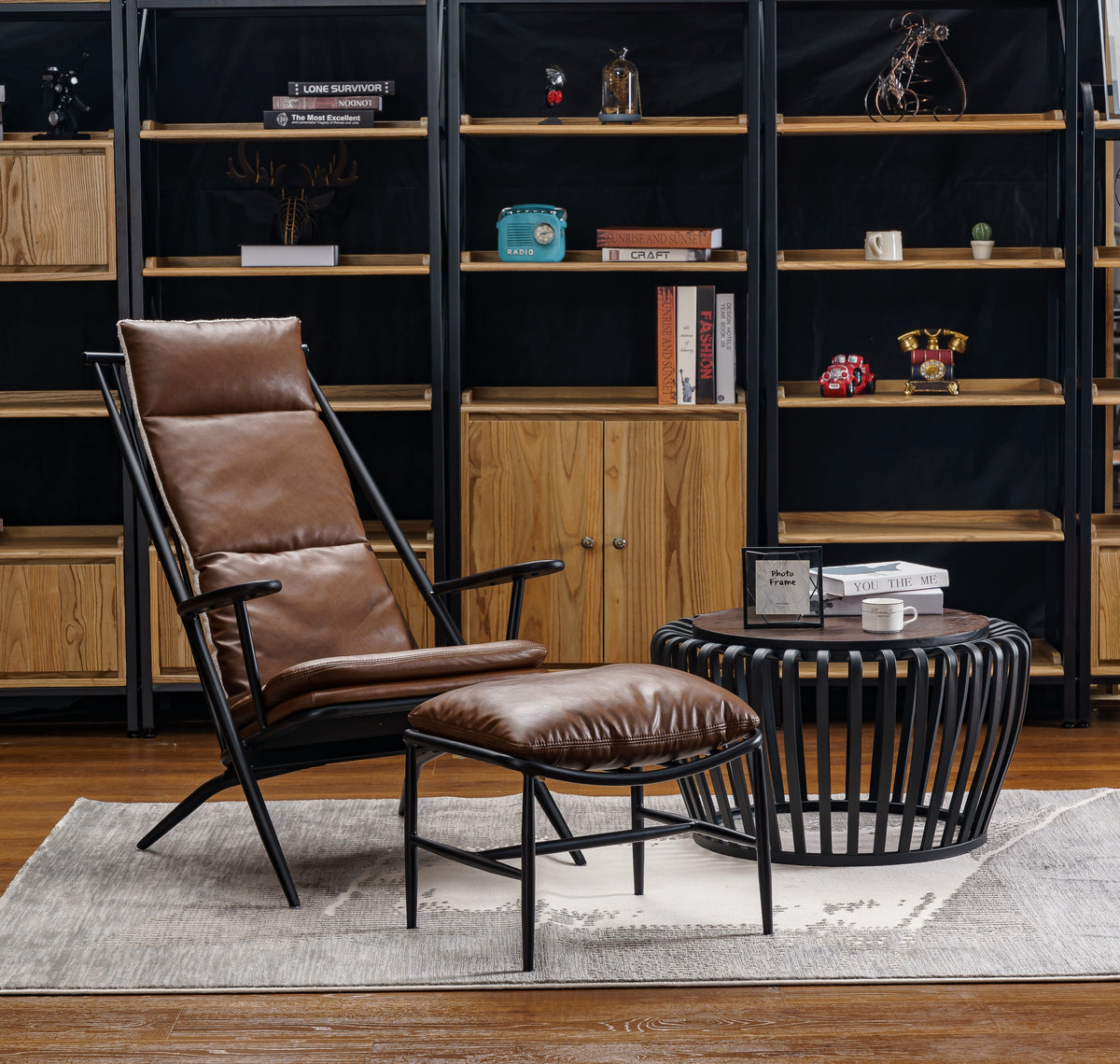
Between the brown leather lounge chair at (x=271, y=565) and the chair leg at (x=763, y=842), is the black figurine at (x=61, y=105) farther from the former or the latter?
the chair leg at (x=763, y=842)

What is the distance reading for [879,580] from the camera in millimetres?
3076

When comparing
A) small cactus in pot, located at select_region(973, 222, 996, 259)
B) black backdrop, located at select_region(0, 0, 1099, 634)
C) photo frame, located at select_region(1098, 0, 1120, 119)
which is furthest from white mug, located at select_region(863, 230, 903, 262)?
photo frame, located at select_region(1098, 0, 1120, 119)

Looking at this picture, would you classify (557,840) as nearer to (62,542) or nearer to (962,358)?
(62,542)

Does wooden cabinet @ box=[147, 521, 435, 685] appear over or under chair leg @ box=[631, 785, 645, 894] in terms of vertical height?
over

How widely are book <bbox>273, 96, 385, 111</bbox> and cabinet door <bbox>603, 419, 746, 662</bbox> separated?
115 centimetres

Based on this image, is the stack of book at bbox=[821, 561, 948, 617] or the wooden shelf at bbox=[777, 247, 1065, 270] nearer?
the stack of book at bbox=[821, 561, 948, 617]

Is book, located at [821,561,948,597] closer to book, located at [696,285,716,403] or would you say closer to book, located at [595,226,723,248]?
book, located at [696,285,716,403]

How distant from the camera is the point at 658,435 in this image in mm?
4172

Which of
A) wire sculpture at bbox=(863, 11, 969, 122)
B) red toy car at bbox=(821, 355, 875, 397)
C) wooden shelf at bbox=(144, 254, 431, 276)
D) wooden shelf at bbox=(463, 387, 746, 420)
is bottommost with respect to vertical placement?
wooden shelf at bbox=(463, 387, 746, 420)

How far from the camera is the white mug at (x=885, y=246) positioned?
4195 millimetres

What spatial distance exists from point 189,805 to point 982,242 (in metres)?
2.76

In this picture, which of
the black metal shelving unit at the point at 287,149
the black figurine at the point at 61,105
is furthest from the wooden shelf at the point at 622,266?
the black figurine at the point at 61,105

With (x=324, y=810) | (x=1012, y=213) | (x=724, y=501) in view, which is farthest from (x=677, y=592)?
(x=1012, y=213)

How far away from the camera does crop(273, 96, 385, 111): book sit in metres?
4.09
